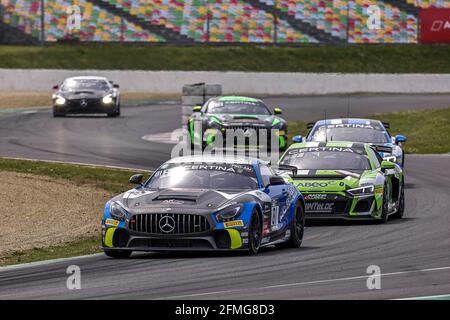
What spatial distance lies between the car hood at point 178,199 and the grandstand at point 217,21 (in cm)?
3894

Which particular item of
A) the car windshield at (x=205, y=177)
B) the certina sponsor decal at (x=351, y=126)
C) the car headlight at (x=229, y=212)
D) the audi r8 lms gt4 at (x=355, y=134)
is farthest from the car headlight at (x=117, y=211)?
the certina sponsor decal at (x=351, y=126)

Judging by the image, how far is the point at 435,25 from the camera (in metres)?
55.2

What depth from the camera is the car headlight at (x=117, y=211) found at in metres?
14.1

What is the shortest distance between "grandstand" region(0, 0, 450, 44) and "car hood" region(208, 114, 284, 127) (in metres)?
22.6

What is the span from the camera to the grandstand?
53.3 metres

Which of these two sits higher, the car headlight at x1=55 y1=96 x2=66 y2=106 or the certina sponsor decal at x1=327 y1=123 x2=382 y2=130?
the certina sponsor decal at x1=327 y1=123 x2=382 y2=130

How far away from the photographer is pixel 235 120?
30.3 m

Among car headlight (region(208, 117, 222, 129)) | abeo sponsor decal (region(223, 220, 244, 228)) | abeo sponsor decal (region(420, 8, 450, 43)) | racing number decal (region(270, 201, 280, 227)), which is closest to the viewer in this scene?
abeo sponsor decal (region(223, 220, 244, 228))

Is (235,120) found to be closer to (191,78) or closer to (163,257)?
(163,257)

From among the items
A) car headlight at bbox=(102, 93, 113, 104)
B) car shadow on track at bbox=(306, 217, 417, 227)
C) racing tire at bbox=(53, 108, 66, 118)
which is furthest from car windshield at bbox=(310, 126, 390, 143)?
racing tire at bbox=(53, 108, 66, 118)

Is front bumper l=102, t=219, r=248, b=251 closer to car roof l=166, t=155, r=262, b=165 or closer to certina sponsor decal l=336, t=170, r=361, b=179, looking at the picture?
car roof l=166, t=155, r=262, b=165

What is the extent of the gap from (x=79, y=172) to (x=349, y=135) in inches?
218

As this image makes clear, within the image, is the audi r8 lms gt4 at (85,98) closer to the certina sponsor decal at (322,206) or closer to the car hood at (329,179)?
the car hood at (329,179)
